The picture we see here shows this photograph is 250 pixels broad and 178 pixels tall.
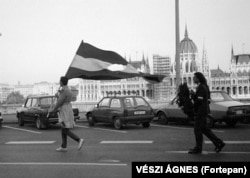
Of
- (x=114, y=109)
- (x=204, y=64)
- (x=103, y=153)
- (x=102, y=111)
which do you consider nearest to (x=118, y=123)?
(x=114, y=109)

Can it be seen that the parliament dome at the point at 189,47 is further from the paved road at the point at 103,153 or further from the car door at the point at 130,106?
the paved road at the point at 103,153

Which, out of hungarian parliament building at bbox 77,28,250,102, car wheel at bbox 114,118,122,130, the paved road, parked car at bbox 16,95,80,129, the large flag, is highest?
hungarian parliament building at bbox 77,28,250,102

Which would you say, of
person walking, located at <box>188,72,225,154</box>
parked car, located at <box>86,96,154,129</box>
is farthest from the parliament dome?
person walking, located at <box>188,72,225,154</box>

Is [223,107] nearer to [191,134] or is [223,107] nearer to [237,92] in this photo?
[191,134]

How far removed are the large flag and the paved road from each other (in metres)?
3.72

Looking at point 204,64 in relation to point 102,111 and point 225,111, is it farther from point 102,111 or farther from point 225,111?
point 225,111

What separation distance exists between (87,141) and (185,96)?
3851 mm

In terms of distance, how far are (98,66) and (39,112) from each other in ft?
10.6

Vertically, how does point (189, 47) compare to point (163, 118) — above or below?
above

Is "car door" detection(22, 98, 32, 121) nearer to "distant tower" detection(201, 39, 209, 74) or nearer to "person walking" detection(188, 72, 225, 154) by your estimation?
"person walking" detection(188, 72, 225, 154)

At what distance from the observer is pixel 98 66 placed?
1594 cm

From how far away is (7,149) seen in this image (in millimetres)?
9773

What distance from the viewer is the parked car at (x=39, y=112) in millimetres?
15180

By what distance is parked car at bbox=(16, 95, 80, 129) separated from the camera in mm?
15180
